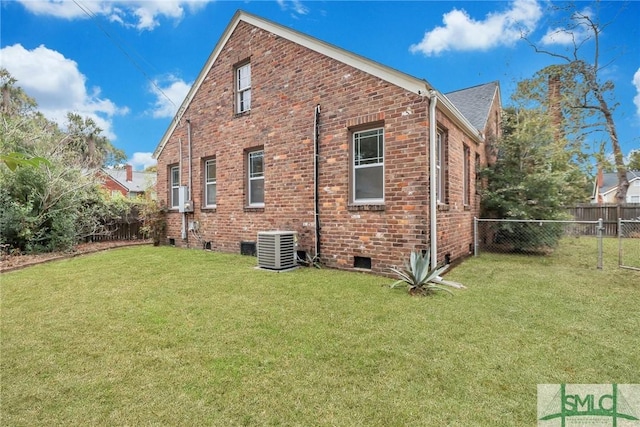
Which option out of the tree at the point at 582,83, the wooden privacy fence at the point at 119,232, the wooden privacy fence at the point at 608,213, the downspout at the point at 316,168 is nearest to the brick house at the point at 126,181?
the wooden privacy fence at the point at 119,232

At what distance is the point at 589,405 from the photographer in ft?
7.03

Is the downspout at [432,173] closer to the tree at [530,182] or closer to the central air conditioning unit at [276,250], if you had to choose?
the central air conditioning unit at [276,250]

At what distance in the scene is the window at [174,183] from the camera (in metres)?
10.7

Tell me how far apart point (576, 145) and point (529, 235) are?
6460 mm

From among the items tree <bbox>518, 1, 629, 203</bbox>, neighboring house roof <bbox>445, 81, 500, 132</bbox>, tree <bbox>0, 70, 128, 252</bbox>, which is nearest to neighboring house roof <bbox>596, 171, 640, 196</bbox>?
tree <bbox>518, 1, 629, 203</bbox>

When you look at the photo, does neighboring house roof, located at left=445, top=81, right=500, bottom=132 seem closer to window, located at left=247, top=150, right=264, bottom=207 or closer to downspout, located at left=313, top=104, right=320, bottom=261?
downspout, located at left=313, top=104, right=320, bottom=261

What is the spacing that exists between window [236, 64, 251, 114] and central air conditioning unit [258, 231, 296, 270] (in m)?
4.16

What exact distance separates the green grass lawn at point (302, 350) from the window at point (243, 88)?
217 inches

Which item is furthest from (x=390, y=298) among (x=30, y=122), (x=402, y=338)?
(x=30, y=122)

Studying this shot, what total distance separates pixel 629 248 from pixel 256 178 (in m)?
11.8

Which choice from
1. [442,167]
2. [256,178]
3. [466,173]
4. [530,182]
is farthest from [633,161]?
[256,178]

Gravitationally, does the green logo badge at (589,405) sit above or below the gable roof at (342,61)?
below

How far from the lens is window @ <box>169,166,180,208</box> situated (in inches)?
422

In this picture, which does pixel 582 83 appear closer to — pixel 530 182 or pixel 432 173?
pixel 530 182
